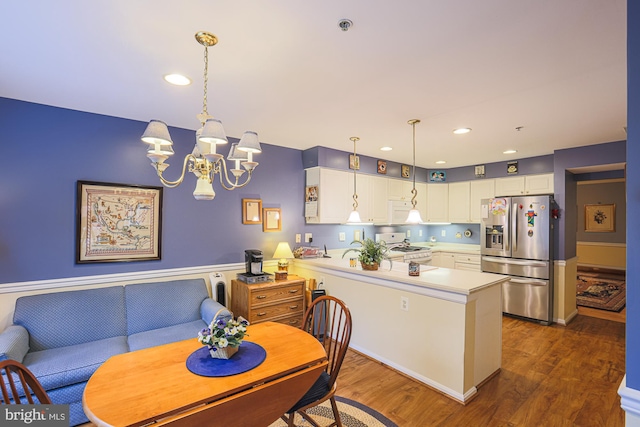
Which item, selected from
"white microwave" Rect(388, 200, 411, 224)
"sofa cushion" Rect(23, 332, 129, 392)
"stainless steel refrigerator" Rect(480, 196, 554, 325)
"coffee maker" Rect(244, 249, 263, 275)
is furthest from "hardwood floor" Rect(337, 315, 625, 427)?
"white microwave" Rect(388, 200, 411, 224)

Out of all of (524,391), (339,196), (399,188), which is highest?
(399,188)

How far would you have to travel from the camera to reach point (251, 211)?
3.76 m

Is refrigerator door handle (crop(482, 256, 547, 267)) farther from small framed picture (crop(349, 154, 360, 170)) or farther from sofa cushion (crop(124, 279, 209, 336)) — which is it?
sofa cushion (crop(124, 279, 209, 336))

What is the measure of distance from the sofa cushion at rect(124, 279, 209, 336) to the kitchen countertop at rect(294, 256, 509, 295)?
148 centimetres

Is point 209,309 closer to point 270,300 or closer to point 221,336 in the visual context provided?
point 270,300

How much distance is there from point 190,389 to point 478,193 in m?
5.26

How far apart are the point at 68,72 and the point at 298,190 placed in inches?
105

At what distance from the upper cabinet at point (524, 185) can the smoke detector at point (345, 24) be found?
4.33 metres

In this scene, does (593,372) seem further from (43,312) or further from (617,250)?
(617,250)

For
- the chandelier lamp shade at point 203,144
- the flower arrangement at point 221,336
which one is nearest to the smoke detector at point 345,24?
the chandelier lamp shade at point 203,144

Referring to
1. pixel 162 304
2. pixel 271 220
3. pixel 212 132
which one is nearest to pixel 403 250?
pixel 271 220

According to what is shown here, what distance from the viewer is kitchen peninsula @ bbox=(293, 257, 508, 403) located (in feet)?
7.90

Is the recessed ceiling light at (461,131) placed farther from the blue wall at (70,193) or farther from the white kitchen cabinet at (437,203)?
the blue wall at (70,193)

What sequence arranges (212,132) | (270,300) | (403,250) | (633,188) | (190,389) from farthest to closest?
(403,250) < (270,300) < (212,132) < (190,389) < (633,188)
